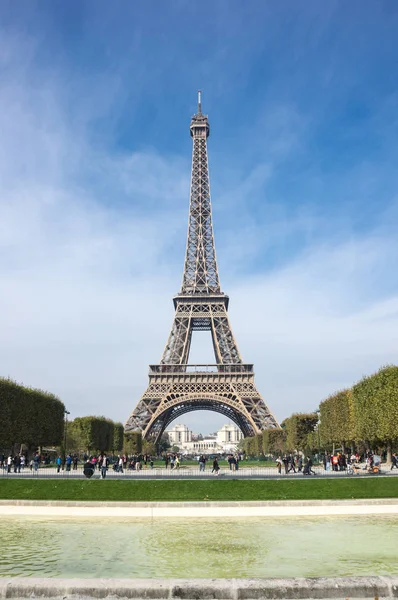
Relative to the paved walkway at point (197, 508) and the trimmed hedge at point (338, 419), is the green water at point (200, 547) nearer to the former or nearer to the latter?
the paved walkway at point (197, 508)

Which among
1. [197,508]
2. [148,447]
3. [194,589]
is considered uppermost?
[148,447]

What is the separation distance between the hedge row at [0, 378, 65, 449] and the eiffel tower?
19879 millimetres

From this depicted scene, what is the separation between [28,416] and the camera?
4900cm

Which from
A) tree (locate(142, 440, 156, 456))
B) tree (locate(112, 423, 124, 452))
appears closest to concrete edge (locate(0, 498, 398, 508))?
tree (locate(112, 423, 124, 452))

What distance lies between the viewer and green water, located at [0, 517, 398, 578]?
10.7 meters

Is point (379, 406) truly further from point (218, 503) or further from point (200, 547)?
point (200, 547)

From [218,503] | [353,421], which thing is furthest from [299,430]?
[218,503]

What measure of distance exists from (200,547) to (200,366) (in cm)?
6758

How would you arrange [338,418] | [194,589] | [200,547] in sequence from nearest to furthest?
[194,589]
[200,547]
[338,418]

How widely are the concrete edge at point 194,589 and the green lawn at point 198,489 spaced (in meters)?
16.3

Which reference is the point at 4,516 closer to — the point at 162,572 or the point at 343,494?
the point at 162,572

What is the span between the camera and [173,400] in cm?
7719

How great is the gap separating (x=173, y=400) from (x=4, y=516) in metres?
57.2

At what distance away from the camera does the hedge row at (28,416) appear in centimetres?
4531
